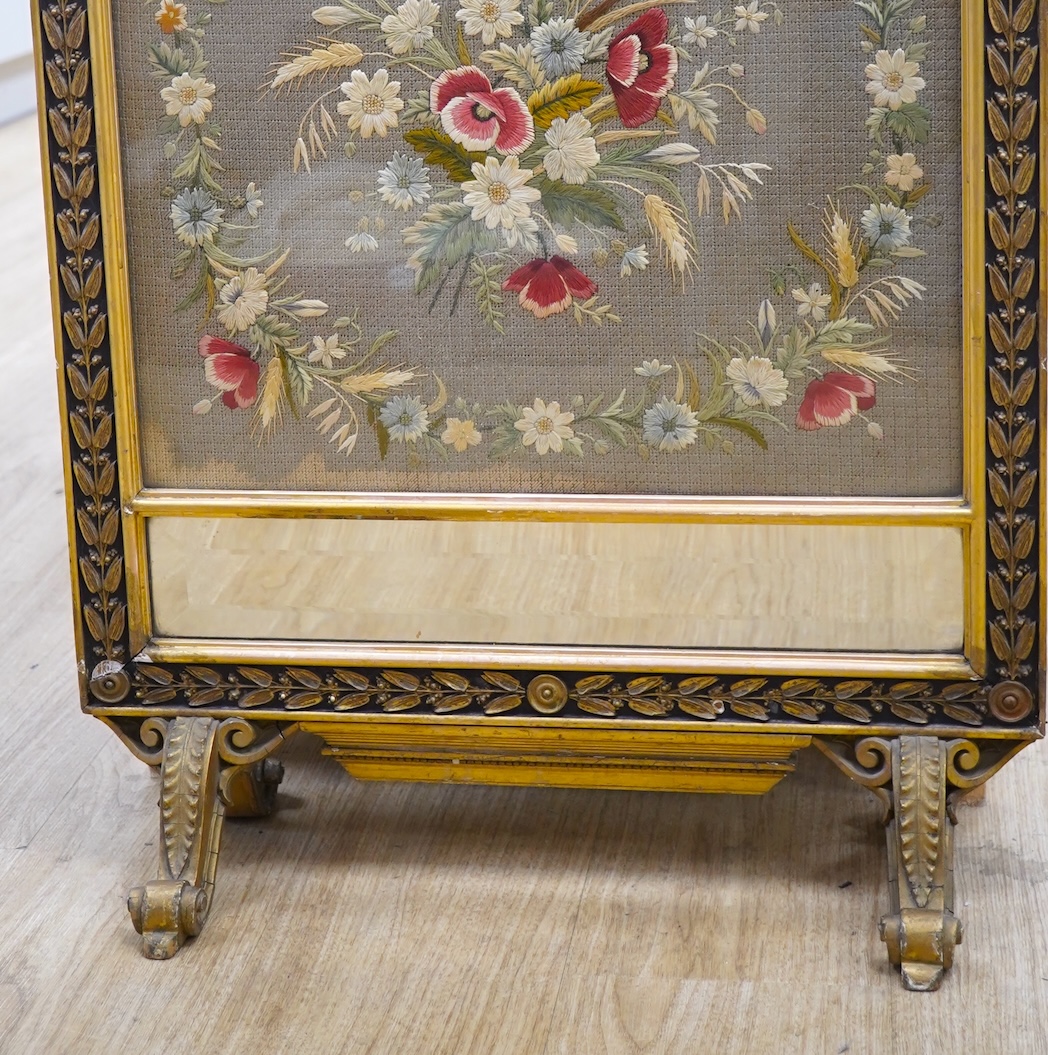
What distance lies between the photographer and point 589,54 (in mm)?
1151

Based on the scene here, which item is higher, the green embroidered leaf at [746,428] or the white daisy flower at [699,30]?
the white daisy flower at [699,30]

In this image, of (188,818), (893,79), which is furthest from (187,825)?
(893,79)

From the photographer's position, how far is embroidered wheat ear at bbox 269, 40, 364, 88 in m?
1.17

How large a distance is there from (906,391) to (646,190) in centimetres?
26

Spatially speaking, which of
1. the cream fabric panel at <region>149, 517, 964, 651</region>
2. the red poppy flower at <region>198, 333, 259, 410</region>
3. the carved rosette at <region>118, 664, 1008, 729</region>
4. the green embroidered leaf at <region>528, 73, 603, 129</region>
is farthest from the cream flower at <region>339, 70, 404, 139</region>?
the carved rosette at <region>118, 664, 1008, 729</region>

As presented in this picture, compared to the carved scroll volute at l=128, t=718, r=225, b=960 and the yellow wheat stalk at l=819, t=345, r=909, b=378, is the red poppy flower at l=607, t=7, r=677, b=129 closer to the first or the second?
the yellow wheat stalk at l=819, t=345, r=909, b=378

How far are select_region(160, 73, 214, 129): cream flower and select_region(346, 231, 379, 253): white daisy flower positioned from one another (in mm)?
151

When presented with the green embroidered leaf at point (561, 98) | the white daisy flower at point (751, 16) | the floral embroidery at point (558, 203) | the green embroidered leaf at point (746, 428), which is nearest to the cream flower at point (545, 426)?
the floral embroidery at point (558, 203)

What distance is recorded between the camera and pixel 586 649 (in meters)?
1.26

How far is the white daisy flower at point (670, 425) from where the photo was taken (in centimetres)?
121

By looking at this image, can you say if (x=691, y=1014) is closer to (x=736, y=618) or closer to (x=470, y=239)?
(x=736, y=618)

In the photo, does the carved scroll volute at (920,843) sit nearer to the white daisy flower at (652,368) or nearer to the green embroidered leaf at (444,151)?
the white daisy flower at (652,368)

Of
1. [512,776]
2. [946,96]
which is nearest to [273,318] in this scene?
[512,776]

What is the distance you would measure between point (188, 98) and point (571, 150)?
0.31 metres
